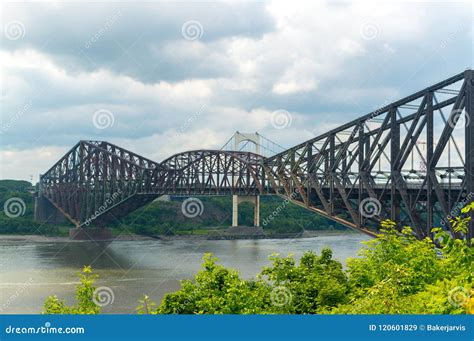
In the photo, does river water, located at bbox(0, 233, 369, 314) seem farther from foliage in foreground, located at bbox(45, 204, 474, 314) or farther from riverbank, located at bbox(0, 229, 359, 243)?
foliage in foreground, located at bbox(45, 204, 474, 314)

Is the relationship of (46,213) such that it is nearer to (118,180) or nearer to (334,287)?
(118,180)

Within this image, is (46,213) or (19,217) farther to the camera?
(46,213)

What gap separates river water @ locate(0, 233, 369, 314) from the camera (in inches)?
1772

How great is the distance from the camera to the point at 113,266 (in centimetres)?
6619

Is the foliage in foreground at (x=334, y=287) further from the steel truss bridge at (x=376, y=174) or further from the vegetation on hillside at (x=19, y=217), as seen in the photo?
the vegetation on hillside at (x=19, y=217)

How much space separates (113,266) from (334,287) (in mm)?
47574

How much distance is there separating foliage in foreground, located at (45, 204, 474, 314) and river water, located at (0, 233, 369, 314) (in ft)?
A: 58.7

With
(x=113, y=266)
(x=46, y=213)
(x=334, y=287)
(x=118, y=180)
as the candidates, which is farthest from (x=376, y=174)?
(x=46, y=213)

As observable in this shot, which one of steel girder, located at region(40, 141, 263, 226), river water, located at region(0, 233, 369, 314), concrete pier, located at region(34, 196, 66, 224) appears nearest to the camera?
river water, located at region(0, 233, 369, 314)

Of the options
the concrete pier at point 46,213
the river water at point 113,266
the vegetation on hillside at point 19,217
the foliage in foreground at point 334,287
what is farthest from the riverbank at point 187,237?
the foliage in foreground at point 334,287

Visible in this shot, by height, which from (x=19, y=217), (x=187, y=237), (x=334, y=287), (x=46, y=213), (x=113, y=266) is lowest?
(x=113, y=266)

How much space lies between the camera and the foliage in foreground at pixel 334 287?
1536cm

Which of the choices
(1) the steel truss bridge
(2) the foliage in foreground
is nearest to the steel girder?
(1) the steel truss bridge

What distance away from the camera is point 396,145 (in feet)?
117
